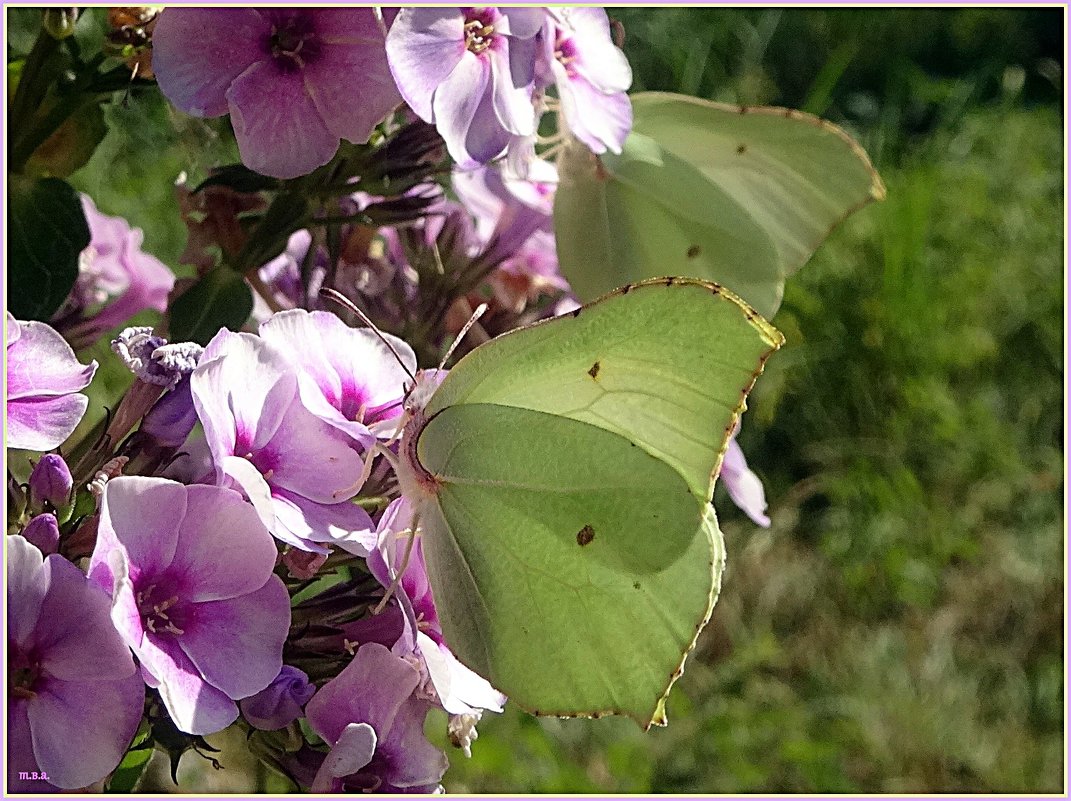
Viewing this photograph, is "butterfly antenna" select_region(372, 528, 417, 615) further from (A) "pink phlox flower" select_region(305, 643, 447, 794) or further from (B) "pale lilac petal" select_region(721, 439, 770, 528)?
(B) "pale lilac petal" select_region(721, 439, 770, 528)

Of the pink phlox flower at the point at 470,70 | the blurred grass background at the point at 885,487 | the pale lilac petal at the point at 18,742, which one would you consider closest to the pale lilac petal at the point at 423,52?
the pink phlox flower at the point at 470,70

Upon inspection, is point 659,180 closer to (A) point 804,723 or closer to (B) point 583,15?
(B) point 583,15

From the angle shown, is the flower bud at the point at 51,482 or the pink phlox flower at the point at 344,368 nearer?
the flower bud at the point at 51,482

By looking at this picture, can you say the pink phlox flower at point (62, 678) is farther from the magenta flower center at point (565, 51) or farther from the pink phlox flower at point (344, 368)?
the magenta flower center at point (565, 51)

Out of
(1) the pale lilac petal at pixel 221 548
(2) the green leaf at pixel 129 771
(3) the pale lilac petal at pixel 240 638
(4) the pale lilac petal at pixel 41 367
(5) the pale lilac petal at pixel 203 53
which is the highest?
(5) the pale lilac petal at pixel 203 53

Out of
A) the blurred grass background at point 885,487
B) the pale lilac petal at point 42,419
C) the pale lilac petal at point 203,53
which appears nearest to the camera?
the pale lilac petal at point 42,419

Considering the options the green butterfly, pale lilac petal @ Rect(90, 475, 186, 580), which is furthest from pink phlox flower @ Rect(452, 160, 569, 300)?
pale lilac petal @ Rect(90, 475, 186, 580)

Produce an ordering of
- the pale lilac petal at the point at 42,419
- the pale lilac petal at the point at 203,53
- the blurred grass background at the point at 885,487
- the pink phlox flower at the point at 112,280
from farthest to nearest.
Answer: the blurred grass background at the point at 885,487 → the pink phlox flower at the point at 112,280 → the pale lilac petal at the point at 203,53 → the pale lilac petal at the point at 42,419
